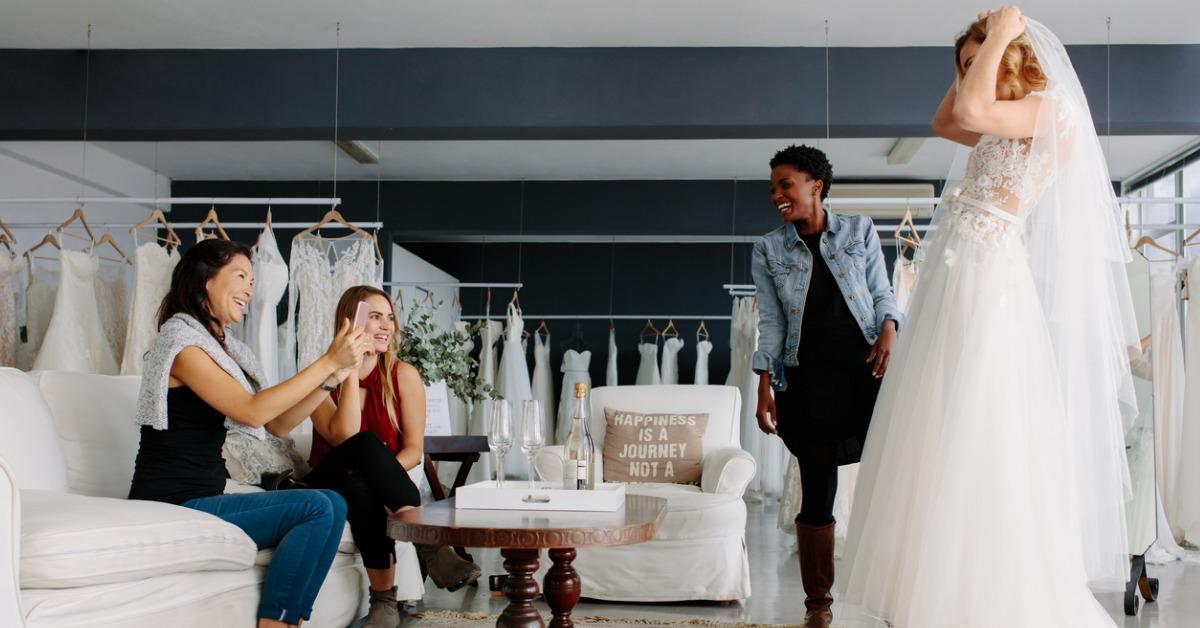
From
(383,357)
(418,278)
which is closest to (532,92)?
(383,357)

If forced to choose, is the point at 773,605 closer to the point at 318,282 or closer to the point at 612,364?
the point at 318,282

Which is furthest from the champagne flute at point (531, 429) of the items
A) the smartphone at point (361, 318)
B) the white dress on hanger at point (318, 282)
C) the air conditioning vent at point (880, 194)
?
the air conditioning vent at point (880, 194)

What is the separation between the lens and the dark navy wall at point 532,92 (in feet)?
16.0

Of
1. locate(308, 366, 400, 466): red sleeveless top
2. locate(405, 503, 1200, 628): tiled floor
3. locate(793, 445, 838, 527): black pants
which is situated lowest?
locate(405, 503, 1200, 628): tiled floor

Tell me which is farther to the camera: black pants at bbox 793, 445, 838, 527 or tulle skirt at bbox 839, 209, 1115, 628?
black pants at bbox 793, 445, 838, 527

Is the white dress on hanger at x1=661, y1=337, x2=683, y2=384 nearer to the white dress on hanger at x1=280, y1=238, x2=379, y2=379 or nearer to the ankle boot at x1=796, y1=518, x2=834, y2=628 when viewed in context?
the white dress on hanger at x1=280, y1=238, x2=379, y2=379

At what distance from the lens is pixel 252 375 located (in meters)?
2.71

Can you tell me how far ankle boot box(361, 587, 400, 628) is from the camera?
2.97 m

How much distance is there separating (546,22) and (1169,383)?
3.12 m

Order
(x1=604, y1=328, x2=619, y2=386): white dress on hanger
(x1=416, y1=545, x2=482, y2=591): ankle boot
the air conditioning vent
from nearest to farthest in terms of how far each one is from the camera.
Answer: (x1=416, y1=545, x2=482, y2=591): ankle boot → the air conditioning vent → (x1=604, y1=328, x2=619, y2=386): white dress on hanger

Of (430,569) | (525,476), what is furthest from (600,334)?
(430,569)

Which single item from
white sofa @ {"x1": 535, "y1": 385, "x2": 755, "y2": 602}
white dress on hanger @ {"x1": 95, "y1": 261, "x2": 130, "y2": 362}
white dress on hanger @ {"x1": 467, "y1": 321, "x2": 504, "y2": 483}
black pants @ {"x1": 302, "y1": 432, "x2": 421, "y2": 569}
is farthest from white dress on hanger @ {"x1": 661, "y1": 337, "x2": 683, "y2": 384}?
black pants @ {"x1": 302, "y1": 432, "x2": 421, "y2": 569}

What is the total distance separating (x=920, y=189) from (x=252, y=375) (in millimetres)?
6446

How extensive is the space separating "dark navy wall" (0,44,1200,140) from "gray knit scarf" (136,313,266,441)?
2649 millimetres
